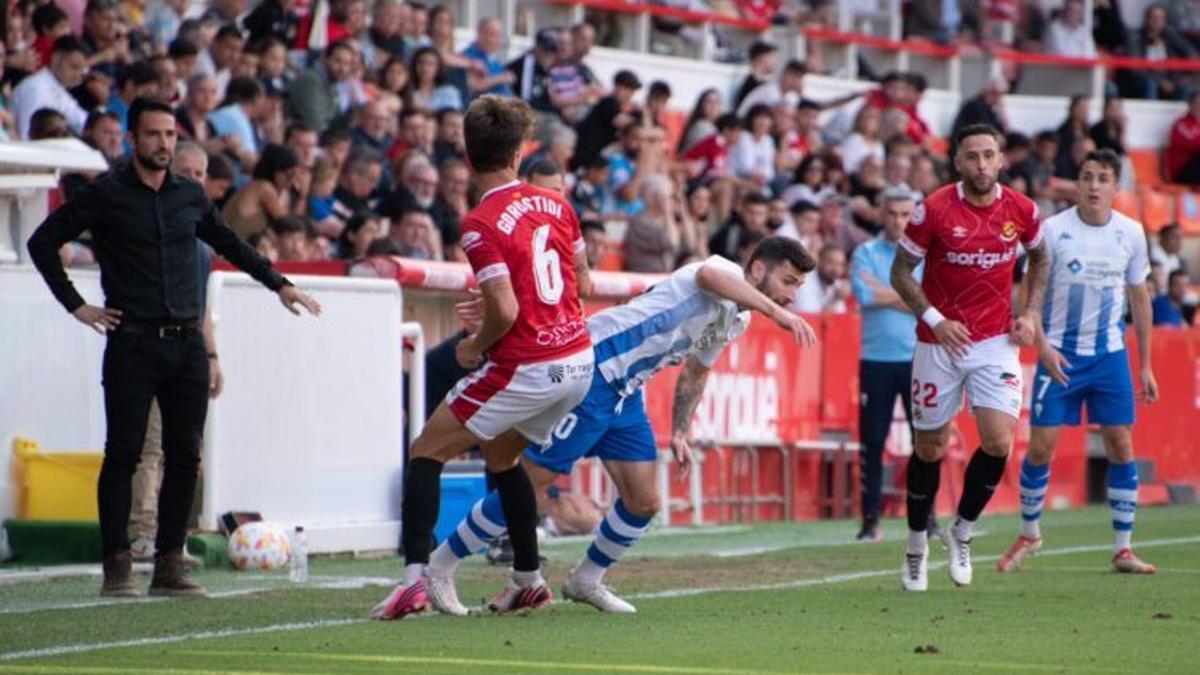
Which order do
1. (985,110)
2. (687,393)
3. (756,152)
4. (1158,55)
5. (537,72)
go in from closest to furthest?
(687,393), (537,72), (756,152), (985,110), (1158,55)

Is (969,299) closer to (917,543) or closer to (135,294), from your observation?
(917,543)

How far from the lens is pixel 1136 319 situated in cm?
1278

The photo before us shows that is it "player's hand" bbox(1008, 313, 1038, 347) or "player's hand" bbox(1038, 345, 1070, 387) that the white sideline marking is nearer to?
"player's hand" bbox(1038, 345, 1070, 387)

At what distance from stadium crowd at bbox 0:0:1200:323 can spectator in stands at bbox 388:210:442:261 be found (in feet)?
0.06

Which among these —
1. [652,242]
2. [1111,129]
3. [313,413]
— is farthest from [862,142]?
[313,413]

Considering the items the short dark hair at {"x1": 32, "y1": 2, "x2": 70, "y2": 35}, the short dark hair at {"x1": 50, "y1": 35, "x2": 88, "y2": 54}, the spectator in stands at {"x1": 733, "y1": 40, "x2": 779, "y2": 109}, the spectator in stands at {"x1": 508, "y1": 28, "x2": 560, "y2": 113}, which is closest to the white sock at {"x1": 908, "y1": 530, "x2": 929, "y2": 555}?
the short dark hair at {"x1": 50, "y1": 35, "x2": 88, "y2": 54}

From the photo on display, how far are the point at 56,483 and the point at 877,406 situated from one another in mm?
5680

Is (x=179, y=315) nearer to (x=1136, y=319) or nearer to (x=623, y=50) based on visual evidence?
(x=1136, y=319)

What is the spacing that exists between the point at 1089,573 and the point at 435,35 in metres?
10.4

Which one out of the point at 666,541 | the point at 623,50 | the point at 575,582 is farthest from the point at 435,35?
the point at 575,582

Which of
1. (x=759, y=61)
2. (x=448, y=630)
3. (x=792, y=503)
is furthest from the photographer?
(x=759, y=61)

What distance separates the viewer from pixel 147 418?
10.4m

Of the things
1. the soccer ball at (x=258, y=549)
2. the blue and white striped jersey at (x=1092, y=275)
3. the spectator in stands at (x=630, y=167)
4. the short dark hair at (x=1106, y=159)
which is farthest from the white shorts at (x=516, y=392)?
the spectator in stands at (x=630, y=167)

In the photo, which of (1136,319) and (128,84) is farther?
(128,84)
